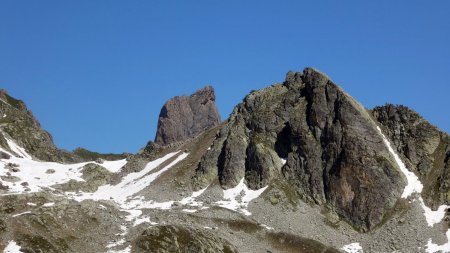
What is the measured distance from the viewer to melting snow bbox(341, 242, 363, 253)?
10925cm

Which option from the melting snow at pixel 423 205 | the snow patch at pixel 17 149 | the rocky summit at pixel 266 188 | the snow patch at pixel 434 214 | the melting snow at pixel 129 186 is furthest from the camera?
the snow patch at pixel 17 149

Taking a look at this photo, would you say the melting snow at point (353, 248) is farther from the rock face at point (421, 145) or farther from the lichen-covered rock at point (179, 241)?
the lichen-covered rock at point (179, 241)

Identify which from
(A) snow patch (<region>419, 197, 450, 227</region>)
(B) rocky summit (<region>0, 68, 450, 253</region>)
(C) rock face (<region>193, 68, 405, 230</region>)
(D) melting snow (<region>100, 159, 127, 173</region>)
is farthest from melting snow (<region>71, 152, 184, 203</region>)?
(A) snow patch (<region>419, 197, 450, 227</region>)

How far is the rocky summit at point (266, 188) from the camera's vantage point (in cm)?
9900

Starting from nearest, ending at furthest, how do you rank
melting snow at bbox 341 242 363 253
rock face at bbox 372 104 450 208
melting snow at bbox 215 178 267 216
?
melting snow at bbox 341 242 363 253, melting snow at bbox 215 178 267 216, rock face at bbox 372 104 450 208

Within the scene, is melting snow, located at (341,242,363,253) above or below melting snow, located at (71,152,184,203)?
below

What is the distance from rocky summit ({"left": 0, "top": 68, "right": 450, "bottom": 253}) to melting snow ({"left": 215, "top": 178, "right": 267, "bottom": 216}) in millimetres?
444

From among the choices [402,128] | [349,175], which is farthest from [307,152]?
[402,128]

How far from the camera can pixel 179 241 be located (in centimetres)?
9519

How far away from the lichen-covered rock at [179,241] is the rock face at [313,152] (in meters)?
36.1

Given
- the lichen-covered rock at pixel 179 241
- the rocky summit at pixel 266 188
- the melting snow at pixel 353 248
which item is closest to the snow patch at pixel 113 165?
the rocky summit at pixel 266 188

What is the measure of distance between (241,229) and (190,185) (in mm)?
29769

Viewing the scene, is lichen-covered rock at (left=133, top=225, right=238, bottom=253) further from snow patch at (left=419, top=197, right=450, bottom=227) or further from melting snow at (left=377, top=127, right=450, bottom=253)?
snow patch at (left=419, top=197, right=450, bottom=227)

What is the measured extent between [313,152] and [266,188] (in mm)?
15782
